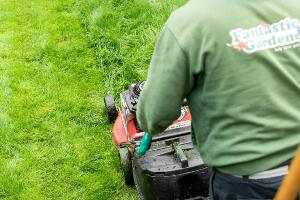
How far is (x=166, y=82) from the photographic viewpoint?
194 centimetres

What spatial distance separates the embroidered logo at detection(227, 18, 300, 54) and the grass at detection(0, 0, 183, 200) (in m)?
2.01

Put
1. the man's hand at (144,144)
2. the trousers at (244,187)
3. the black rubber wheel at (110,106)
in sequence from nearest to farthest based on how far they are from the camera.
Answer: the trousers at (244,187), the man's hand at (144,144), the black rubber wheel at (110,106)

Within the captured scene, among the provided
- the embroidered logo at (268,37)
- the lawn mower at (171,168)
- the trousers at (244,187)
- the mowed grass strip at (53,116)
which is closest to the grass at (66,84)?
the mowed grass strip at (53,116)

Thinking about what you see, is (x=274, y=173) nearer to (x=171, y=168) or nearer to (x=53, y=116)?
(x=171, y=168)

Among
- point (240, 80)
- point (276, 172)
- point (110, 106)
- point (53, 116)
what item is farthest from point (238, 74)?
point (53, 116)

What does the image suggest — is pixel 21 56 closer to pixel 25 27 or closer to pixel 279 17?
pixel 25 27

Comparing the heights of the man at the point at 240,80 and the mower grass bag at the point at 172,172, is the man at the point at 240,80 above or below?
above

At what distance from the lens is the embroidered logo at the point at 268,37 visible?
186 cm

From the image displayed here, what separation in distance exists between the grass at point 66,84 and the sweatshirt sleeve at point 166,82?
1.69 m

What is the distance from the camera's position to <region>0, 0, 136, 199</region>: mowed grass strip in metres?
3.73

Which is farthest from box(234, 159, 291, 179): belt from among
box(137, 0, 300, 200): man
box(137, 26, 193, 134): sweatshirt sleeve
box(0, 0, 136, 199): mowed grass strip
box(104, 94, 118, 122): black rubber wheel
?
box(104, 94, 118, 122): black rubber wheel

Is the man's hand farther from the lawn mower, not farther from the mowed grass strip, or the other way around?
the mowed grass strip

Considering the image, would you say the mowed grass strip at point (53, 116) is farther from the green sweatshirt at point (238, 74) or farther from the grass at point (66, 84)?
the green sweatshirt at point (238, 74)

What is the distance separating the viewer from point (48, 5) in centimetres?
605
